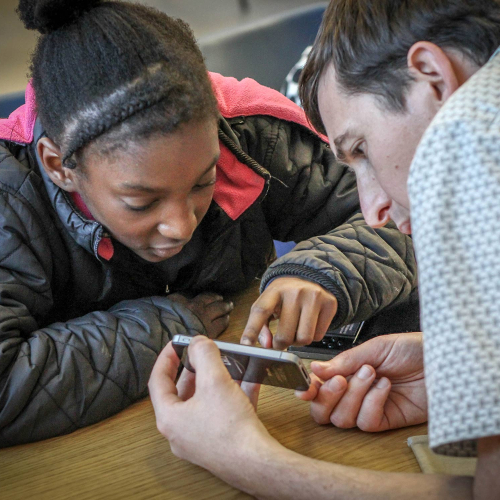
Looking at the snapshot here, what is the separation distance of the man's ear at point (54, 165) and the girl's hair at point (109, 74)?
1.5 inches

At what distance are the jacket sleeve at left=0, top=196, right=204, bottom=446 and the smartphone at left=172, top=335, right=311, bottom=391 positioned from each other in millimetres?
162

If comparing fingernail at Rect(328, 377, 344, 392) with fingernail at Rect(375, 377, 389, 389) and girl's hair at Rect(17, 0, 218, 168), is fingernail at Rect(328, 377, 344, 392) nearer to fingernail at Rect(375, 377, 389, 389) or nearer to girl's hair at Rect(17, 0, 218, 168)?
fingernail at Rect(375, 377, 389, 389)

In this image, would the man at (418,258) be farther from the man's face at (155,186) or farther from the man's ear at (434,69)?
the man's face at (155,186)

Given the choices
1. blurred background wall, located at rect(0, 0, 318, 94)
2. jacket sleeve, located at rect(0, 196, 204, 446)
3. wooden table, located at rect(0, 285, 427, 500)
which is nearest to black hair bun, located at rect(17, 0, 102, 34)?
jacket sleeve, located at rect(0, 196, 204, 446)

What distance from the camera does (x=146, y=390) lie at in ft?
2.94

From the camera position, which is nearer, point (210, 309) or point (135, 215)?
point (135, 215)

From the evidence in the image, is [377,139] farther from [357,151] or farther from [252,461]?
[252,461]

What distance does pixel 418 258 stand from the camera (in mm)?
515

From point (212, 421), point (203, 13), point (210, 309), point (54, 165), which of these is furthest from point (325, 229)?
point (203, 13)

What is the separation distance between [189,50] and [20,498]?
61cm

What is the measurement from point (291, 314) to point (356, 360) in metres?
0.12

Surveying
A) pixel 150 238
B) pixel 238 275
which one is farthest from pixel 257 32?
pixel 150 238

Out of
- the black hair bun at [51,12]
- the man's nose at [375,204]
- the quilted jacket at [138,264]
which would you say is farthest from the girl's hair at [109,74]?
the man's nose at [375,204]

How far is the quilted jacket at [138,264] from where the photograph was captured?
863mm
